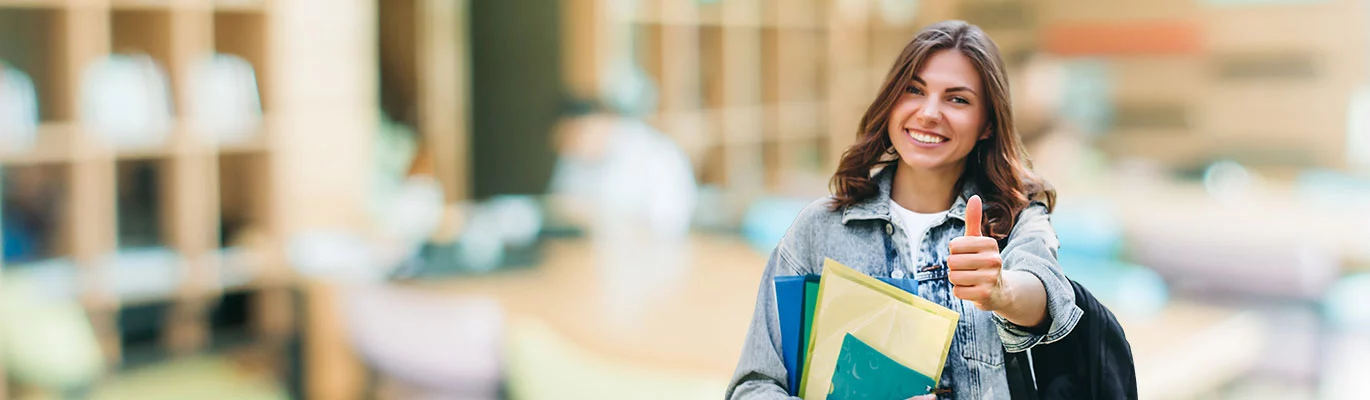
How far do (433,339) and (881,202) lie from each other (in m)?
2.10

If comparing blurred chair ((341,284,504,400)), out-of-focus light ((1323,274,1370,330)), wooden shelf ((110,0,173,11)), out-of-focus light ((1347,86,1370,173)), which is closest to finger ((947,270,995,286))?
blurred chair ((341,284,504,400))

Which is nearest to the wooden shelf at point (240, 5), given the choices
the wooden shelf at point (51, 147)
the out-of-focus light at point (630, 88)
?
the wooden shelf at point (51, 147)

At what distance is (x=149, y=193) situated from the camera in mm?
4066

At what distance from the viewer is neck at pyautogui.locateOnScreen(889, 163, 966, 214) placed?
62 centimetres

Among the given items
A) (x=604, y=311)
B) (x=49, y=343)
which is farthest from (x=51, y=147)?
(x=604, y=311)

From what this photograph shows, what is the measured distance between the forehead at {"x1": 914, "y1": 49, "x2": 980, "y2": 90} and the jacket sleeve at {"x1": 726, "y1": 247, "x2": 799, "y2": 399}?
5.7 inches

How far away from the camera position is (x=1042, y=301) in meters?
0.55

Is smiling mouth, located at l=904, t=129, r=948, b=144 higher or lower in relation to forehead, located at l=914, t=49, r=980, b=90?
lower

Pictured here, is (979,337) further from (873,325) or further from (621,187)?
(621,187)

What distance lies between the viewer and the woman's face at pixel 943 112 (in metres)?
0.59

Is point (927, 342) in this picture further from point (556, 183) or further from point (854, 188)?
point (556, 183)

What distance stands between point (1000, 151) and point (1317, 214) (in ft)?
12.8

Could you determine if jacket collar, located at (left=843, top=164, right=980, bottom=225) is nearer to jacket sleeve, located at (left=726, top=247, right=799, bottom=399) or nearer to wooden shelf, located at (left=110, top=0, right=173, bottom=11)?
jacket sleeve, located at (left=726, top=247, right=799, bottom=399)

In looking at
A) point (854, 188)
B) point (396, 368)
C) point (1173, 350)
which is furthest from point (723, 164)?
point (854, 188)
